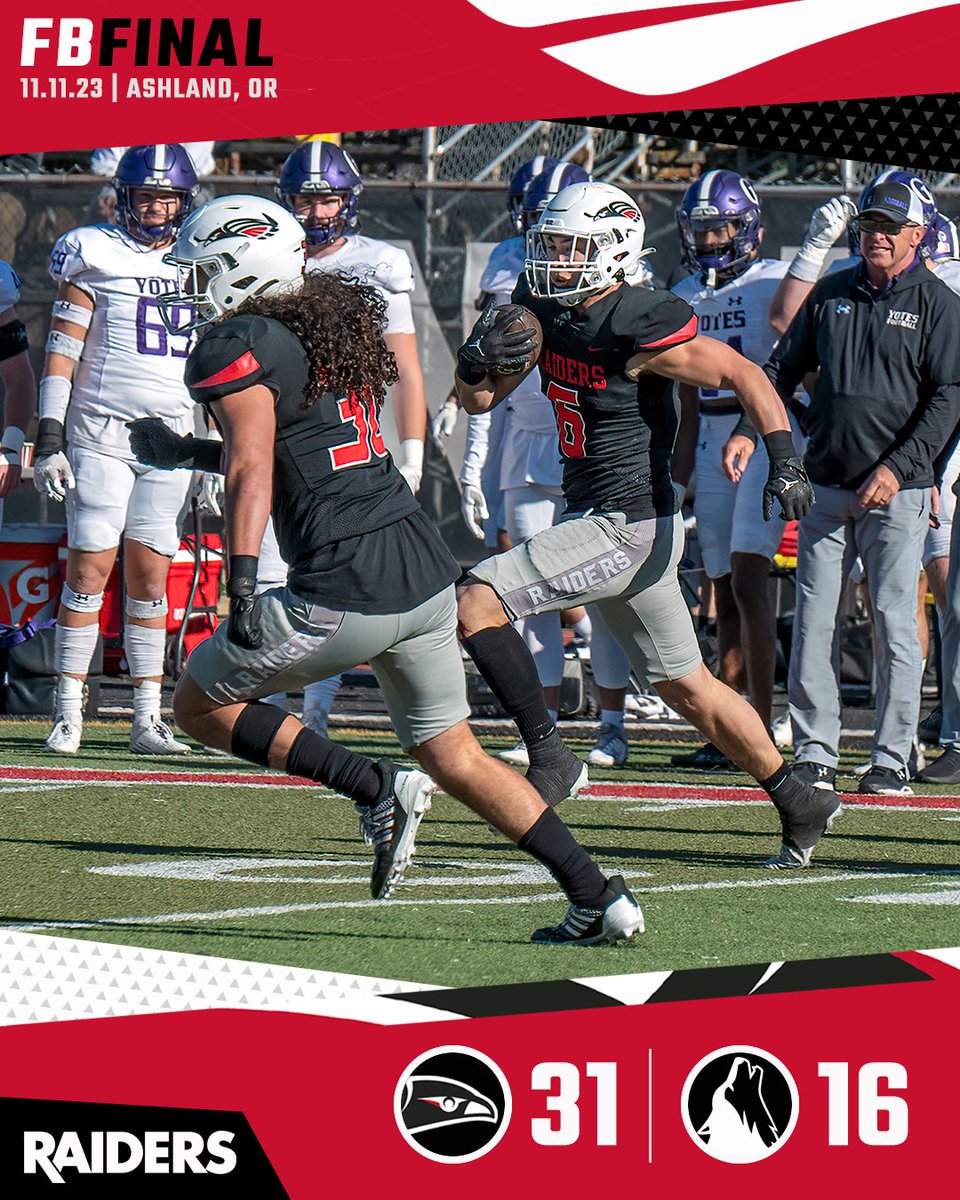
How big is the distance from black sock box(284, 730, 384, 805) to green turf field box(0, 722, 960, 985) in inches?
12.3

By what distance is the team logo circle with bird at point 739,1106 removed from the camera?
119 inches

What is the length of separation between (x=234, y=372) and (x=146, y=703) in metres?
4.14

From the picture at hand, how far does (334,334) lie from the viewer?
175 inches

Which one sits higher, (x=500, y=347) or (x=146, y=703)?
(x=500, y=347)

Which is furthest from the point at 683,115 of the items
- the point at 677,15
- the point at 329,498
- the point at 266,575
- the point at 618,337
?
the point at 329,498

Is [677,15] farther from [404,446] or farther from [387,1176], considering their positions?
[387,1176]

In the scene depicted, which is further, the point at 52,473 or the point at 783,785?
the point at 52,473

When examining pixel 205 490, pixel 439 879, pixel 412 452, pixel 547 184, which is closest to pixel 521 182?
pixel 547 184

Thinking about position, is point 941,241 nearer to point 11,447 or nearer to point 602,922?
point 11,447

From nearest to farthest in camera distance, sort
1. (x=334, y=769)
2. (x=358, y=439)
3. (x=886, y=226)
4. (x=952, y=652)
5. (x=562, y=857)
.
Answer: (x=562, y=857) < (x=358, y=439) < (x=334, y=769) < (x=886, y=226) < (x=952, y=652)

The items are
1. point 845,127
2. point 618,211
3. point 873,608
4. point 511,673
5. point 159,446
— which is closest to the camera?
point 159,446

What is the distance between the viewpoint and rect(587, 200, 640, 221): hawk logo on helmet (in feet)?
18.3

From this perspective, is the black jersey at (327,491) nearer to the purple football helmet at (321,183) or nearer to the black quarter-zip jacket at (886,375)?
A: the black quarter-zip jacket at (886,375)

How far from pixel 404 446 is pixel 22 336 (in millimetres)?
1975
